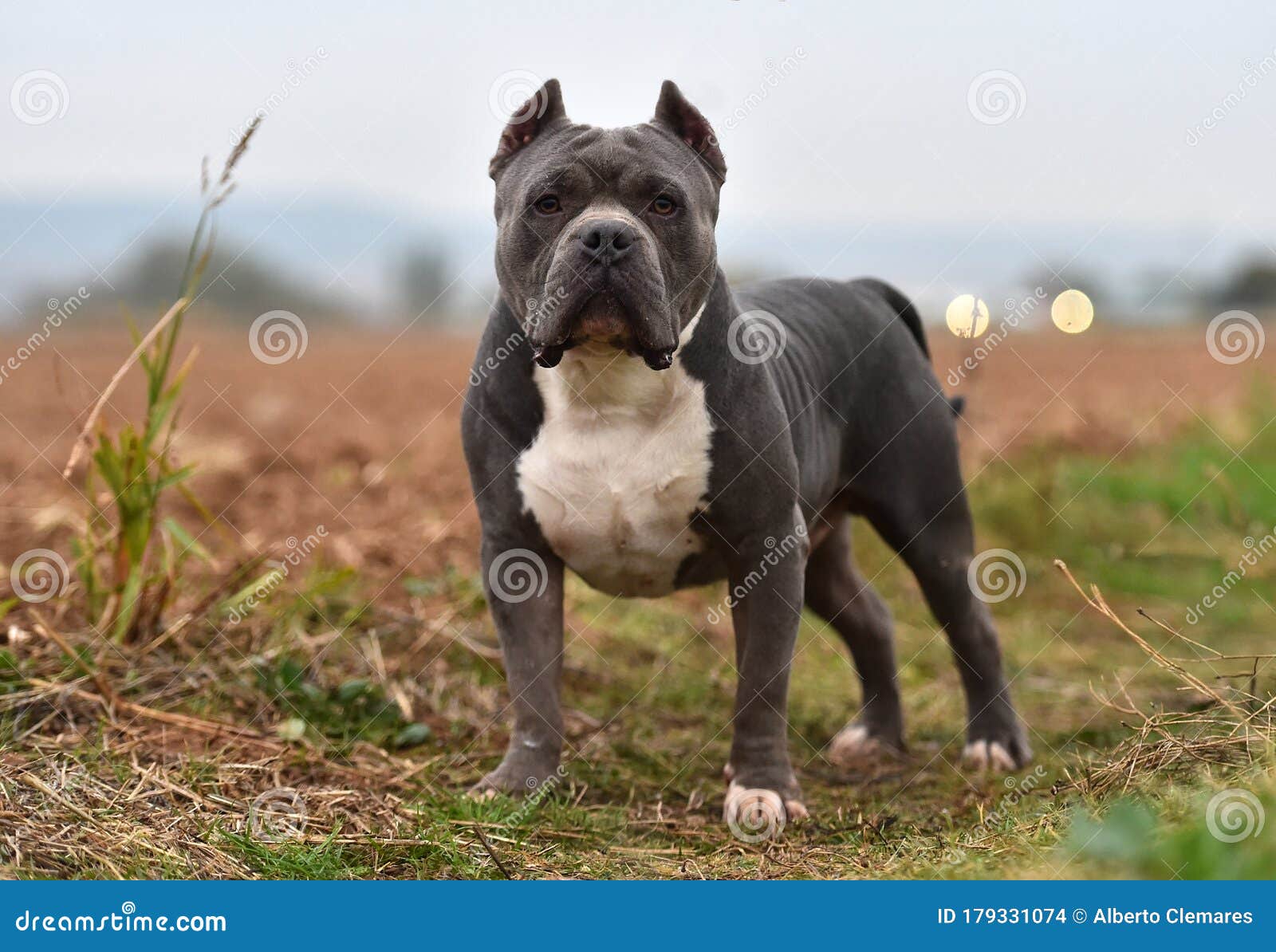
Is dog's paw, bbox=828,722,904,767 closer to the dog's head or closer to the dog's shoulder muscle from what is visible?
the dog's shoulder muscle

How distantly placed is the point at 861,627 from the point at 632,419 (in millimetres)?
1908

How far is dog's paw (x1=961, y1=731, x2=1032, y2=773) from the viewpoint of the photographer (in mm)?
5359

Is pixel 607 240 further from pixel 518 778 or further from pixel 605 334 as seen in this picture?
pixel 518 778

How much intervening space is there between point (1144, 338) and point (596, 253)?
25.2 meters

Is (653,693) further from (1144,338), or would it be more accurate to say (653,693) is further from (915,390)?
(1144,338)

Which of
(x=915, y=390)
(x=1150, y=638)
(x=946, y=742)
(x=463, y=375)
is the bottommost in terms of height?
(x=946, y=742)

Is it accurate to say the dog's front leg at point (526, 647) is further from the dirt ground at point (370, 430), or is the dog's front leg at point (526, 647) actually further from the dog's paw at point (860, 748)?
the dog's paw at point (860, 748)

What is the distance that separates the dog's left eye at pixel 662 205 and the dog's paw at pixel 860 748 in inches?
94.4

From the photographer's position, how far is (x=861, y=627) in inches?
225

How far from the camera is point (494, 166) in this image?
446 centimetres

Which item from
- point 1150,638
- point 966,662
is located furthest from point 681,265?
point 1150,638

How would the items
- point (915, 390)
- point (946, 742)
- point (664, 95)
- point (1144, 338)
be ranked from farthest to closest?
point (1144, 338) → point (946, 742) → point (915, 390) → point (664, 95)

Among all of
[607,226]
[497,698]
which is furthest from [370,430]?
[607,226]

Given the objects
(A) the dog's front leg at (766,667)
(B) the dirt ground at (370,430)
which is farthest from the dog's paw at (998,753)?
(B) the dirt ground at (370,430)
